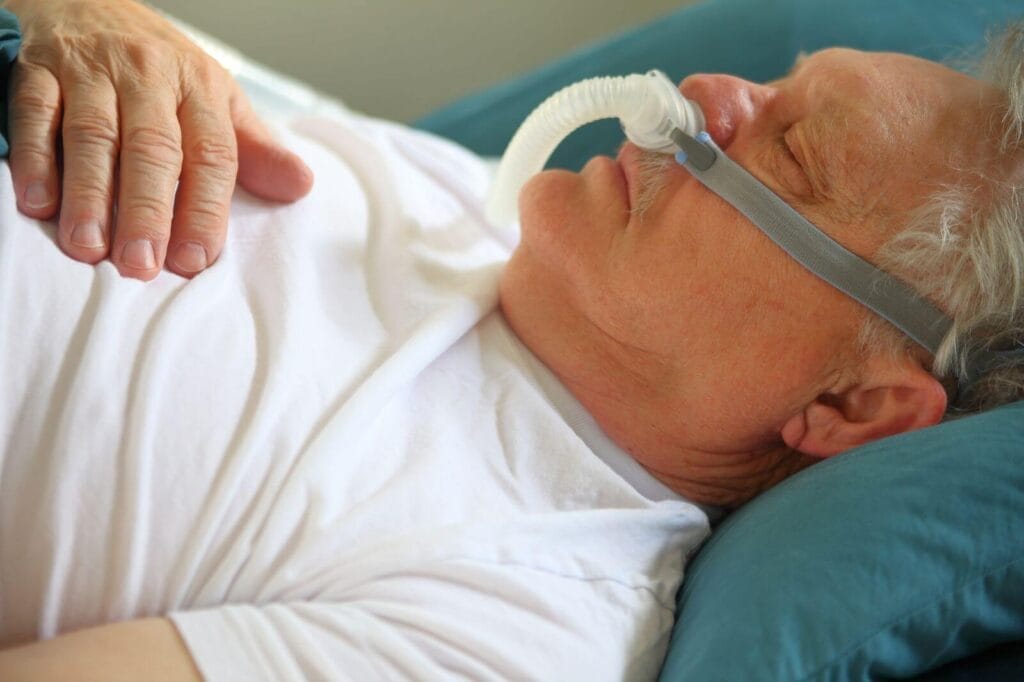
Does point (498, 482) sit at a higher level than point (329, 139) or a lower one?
lower

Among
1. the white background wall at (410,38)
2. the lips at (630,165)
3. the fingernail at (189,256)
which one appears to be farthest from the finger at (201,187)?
the white background wall at (410,38)

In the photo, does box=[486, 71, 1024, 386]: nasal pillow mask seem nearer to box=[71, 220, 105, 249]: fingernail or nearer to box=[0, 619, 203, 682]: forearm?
box=[71, 220, 105, 249]: fingernail

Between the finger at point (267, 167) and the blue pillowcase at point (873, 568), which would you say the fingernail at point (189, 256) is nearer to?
the finger at point (267, 167)

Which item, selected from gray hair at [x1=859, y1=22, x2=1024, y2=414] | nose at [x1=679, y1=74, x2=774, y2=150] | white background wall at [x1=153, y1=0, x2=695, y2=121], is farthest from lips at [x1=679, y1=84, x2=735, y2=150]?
white background wall at [x1=153, y1=0, x2=695, y2=121]

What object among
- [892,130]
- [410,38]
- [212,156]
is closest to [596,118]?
[892,130]

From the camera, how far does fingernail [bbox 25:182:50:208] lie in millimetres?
966

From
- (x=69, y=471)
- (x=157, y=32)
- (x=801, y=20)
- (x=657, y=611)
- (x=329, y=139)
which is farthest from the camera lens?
(x=801, y=20)

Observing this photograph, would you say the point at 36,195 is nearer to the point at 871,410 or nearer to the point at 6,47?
the point at 6,47

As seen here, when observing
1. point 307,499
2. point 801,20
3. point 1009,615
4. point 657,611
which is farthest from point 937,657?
point 801,20

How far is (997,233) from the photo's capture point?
106 centimetres

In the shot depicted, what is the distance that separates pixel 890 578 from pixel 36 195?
88cm

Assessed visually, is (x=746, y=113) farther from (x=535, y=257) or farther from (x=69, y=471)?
(x=69, y=471)

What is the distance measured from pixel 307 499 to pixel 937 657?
1.96 ft

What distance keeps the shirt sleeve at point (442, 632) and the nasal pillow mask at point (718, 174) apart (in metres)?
0.43
